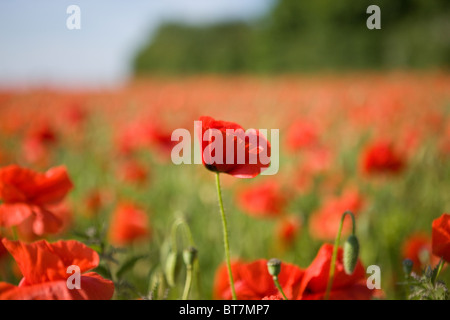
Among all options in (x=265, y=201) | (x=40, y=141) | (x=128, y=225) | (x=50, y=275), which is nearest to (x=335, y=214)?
(x=265, y=201)

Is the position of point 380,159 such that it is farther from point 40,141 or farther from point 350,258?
point 40,141

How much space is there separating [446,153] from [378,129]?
52cm

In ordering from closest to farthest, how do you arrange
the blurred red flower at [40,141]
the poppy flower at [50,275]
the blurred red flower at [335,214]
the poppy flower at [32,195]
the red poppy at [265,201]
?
the poppy flower at [50,275] → the poppy flower at [32,195] → the blurred red flower at [335,214] → the red poppy at [265,201] → the blurred red flower at [40,141]

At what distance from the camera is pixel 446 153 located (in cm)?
142

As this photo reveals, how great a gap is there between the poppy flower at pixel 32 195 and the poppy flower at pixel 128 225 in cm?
54

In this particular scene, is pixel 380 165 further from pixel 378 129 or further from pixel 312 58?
pixel 312 58

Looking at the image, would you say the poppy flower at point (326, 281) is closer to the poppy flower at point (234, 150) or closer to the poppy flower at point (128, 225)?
the poppy flower at point (234, 150)

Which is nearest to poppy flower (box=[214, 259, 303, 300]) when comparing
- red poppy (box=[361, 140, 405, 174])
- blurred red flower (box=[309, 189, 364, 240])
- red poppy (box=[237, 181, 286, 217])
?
blurred red flower (box=[309, 189, 364, 240])

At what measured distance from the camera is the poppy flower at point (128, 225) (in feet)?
3.57

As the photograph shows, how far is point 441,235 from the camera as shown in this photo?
0.42m

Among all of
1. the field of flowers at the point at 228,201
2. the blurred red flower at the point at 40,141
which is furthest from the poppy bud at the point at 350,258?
the blurred red flower at the point at 40,141

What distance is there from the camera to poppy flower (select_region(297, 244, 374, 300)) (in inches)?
17.3

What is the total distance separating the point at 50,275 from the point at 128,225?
2.36 feet

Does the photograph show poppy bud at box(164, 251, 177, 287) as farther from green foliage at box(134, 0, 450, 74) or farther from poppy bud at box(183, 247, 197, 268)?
green foliage at box(134, 0, 450, 74)
